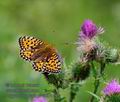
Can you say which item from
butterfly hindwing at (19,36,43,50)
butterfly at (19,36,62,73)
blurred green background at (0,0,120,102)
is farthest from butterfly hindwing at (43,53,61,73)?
blurred green background at (0,0,120,102)

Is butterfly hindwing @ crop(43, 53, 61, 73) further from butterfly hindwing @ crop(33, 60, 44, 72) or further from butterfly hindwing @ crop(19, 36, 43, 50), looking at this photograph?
butterfly hindwing @ crop(19, 36, 43, 50)

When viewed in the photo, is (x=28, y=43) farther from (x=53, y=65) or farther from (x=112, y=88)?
(x=112, y=88)

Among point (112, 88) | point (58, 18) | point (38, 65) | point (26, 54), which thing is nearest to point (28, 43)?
point (26, 54)

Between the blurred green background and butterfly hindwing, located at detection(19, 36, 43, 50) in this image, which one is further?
the blurred green background

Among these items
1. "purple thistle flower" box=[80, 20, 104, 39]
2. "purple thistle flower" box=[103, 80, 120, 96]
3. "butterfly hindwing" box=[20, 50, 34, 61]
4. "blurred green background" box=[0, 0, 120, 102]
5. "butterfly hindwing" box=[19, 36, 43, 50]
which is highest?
"blurred green background" box=[0, 0, 120, 102]

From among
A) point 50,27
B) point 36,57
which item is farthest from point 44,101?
point 50,27

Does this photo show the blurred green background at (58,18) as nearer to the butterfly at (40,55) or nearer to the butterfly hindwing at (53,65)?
the butterfly at (40,55)
